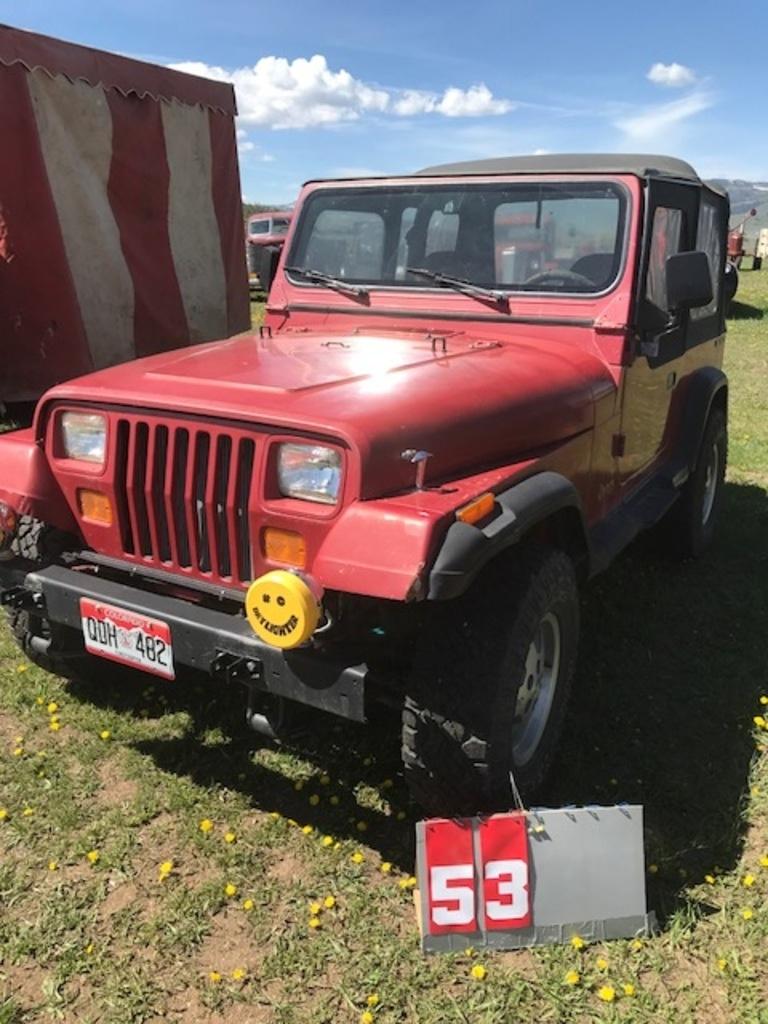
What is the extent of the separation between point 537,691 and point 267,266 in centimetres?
255

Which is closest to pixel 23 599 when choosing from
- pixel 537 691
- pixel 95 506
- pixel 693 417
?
pixel 95 506

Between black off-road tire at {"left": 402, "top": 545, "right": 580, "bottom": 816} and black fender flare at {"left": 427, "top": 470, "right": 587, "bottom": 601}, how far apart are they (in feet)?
0.57

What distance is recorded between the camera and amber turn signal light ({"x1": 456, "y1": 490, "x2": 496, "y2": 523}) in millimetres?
2184

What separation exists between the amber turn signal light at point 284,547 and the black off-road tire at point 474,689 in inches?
16.1

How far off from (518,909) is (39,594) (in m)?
1.71

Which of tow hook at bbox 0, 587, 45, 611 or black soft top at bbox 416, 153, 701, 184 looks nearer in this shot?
tow hook at bbox 0, 587, 45, 611

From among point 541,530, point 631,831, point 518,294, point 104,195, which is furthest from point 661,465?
point 104,195

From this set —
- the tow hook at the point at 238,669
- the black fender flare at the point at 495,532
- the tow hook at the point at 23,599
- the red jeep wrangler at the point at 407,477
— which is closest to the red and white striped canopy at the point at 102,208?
the red jeep wrangler at the point at 407,477

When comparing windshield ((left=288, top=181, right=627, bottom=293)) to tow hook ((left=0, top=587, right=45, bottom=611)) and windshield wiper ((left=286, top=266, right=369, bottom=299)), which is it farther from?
tow hook ((left=0, top=587, right=45, bottom=611))

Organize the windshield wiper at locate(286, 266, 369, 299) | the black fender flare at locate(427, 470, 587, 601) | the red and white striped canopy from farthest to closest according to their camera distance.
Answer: the red and white striped canopy, the windshield wiper at locate(286, 266, 369, 299), the black fender flare at locate(427, 470, 587, 601)

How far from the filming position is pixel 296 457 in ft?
7.66

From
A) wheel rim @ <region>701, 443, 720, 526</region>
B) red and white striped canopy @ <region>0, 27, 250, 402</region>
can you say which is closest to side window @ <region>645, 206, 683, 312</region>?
wheel rim @ <region>701, 443, 720, 526</region>

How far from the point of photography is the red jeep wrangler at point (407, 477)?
2.27 metres

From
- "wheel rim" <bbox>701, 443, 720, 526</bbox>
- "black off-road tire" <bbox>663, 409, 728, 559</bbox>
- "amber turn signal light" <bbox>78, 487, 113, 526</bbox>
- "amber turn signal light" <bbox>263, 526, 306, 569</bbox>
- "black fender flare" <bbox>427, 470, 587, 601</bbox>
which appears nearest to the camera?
"black fender flare" <bbox>427, 470, 587, 601</bbox>
